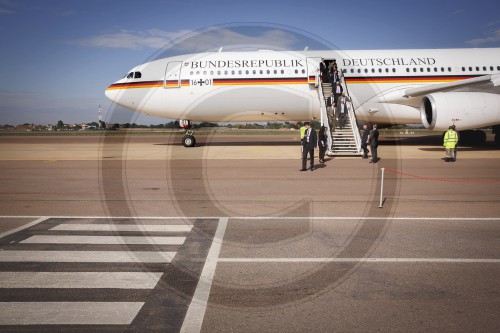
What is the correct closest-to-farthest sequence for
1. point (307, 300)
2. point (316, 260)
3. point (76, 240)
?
point (307, 300)
point (316, 260)
point (76, 240)

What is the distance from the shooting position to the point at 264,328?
4.25 m

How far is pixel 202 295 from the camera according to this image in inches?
199

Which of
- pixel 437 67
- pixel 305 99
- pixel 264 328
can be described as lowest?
pixel 264 328

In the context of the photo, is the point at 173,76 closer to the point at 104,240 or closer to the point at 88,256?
the point at 104,240

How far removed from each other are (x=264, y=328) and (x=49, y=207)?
7.90 metres

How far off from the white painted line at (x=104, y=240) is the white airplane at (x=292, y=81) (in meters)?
17.4

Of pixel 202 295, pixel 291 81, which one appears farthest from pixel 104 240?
pixel 291 81

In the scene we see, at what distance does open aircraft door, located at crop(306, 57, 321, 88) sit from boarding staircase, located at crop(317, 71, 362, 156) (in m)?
0.24

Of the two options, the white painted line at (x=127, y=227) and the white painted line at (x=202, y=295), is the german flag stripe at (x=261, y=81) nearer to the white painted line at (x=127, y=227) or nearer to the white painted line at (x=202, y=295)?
the white painted line at (x=127, y=227)

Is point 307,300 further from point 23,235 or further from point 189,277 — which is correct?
point 23,235

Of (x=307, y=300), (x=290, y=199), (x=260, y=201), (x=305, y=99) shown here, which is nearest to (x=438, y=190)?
(x=290, y=199)

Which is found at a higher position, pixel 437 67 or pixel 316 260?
pixel 437 67

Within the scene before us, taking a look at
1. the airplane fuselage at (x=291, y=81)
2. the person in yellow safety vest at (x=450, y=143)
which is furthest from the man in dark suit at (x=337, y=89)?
the person in yellow safety vest at (x=450, y=143)

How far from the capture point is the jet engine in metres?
20.8
